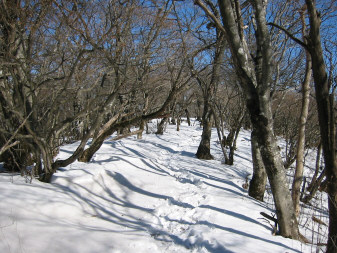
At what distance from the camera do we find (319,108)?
7.78 feet

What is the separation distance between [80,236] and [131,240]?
0.61m

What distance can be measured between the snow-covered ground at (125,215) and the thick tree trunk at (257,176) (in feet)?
1.80

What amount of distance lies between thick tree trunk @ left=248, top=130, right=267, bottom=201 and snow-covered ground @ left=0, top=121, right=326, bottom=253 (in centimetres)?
55

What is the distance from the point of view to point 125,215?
3.75 metres

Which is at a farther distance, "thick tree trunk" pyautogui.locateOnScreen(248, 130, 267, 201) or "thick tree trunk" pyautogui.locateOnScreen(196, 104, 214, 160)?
"thick tree trunk" pyautogui.locateOnScreen(196, 104, 214, 160)

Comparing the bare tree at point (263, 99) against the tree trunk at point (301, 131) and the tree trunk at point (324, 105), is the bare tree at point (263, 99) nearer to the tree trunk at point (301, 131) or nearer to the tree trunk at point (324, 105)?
the tree trunk at point (324, 105)

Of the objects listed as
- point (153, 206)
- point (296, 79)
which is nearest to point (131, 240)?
point (153, 206)

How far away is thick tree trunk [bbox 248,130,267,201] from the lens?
5.31 m

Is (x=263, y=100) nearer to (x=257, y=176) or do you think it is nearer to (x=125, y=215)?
(x=125, y=215)

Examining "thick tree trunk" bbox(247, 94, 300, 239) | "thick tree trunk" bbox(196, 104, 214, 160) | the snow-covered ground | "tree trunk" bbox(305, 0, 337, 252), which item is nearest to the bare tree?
"thick tree trunk" bbox(247, 94, 300, 239)

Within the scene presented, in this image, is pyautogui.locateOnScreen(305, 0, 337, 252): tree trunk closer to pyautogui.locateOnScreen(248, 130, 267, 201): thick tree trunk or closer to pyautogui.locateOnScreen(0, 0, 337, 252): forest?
pyautogui.locateOnScreen(0, 0, 337, 252): forest

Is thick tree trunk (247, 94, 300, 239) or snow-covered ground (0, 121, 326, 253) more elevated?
thick tree trunk (247, 94, 300, 239)

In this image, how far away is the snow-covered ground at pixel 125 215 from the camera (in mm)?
2561

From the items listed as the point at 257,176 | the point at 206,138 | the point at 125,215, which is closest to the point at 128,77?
the point at 125,215
